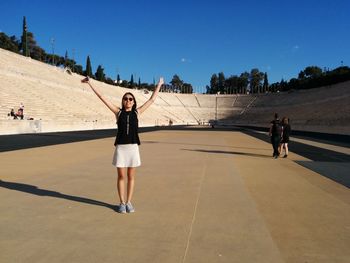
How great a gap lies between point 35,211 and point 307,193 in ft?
17.2

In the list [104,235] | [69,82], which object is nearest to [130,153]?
[104,235]

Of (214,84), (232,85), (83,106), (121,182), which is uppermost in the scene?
(214,84)

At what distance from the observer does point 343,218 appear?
→ 5.88 meters

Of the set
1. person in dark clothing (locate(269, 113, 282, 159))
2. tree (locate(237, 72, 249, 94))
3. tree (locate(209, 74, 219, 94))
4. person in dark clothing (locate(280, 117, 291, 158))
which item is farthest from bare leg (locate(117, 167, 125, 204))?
tree (locate(209, 74, 219, 94))

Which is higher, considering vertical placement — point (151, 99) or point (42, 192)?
point (151, 99)

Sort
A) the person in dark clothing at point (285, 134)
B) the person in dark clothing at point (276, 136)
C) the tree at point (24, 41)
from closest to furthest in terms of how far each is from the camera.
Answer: the person in dark clothing at point (276, 136) → the person in dark clothing at point (285, 134) → the tree at point (24, 41)

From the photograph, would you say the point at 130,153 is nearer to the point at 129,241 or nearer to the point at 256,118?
the point at 129,241

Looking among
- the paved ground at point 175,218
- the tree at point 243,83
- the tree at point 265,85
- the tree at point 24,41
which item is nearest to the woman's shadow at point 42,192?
the paved ground at point 175,218

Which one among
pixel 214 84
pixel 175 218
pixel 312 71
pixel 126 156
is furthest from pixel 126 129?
pixel 214 84

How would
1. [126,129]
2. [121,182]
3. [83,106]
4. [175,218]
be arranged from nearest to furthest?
1. [175,218]
2. [126,129]
3. [121,182]
4. [83,106]

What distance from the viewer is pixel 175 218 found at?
18.6ft

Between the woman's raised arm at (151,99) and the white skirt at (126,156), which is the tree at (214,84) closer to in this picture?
the woman's raised arm at (151,99)

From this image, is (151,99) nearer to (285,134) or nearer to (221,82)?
(285,134)

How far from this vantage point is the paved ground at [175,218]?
13.9 ft
